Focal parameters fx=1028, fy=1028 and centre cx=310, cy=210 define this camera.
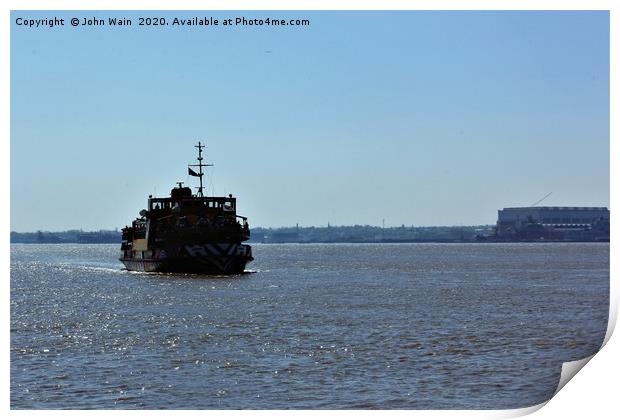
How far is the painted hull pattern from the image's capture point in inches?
2539

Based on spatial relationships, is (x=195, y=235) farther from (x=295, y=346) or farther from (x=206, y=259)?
(x=295, y=346)

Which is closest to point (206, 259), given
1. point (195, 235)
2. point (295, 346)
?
point (195, 235)

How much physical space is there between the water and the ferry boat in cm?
830

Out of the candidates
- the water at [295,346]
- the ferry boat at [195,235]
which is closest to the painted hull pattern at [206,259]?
the ferry boat at [195,235]

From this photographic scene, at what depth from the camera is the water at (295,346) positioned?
22.2m

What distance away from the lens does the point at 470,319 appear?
127 ft

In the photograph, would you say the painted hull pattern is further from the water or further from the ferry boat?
the water

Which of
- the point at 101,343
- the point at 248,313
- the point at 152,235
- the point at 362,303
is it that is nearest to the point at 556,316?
the point at 362,303

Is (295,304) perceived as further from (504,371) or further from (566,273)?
(566,273)

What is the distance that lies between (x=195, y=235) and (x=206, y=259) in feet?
5.94

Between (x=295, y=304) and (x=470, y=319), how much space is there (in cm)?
929

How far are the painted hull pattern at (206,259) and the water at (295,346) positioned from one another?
8.45 m

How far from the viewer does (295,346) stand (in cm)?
2978

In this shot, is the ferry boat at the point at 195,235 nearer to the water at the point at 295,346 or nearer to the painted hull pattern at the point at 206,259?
the painted hull pattern at the point at 206,259
